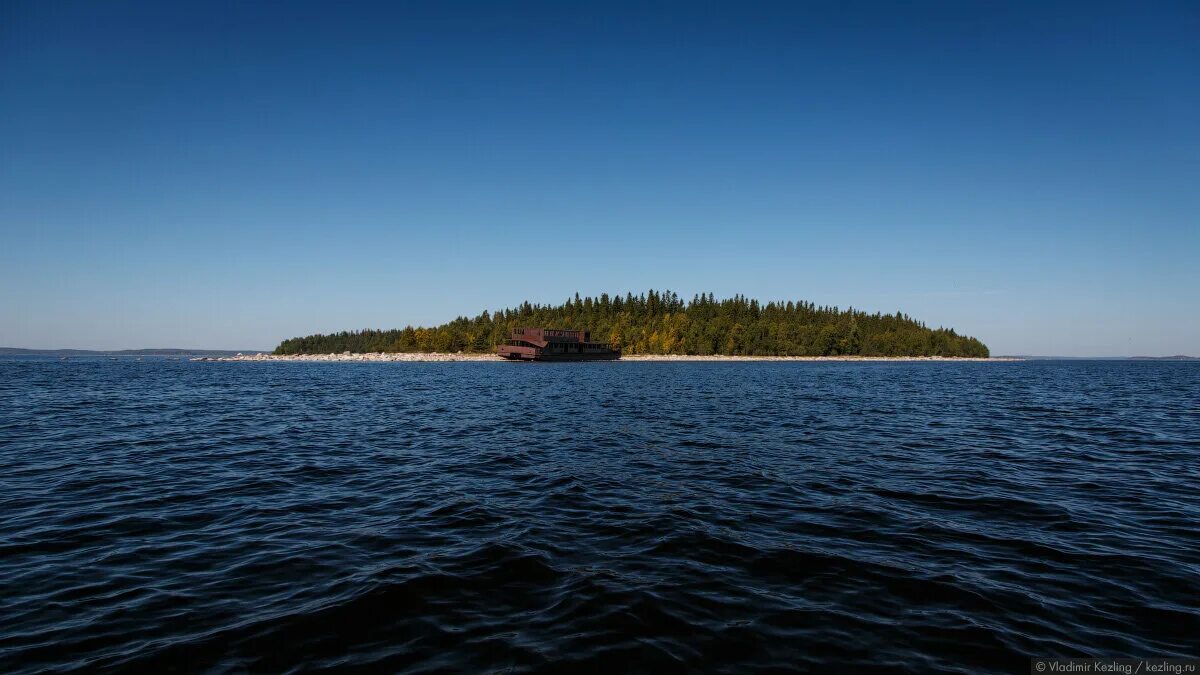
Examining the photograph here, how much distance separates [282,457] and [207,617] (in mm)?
12417

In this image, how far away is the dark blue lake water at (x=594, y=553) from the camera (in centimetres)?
638

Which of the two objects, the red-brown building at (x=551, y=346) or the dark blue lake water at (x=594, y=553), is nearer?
the dark blue lake water at (x=594, y=553)

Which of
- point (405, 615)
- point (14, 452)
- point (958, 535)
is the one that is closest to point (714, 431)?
point (958, 535)

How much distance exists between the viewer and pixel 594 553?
939 centimetres

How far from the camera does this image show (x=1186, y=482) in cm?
1500

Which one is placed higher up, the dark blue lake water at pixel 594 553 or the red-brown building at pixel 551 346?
the red-brown building at pixel 551 346

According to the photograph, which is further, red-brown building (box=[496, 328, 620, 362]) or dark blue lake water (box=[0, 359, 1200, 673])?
red-brown building (box=[496, 328, 620, 362])

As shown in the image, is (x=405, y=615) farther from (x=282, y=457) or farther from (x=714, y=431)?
(x=714, y=431)

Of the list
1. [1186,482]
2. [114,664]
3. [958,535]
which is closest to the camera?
[114,664]

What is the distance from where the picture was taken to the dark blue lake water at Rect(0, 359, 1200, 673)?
6.38 meters

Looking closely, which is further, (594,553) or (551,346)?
(551,346)

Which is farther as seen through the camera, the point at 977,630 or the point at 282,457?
the point at 282,457

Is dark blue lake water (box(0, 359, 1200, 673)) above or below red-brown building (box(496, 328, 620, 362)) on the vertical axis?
below

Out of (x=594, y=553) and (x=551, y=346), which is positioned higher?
(x=551, y=346)
